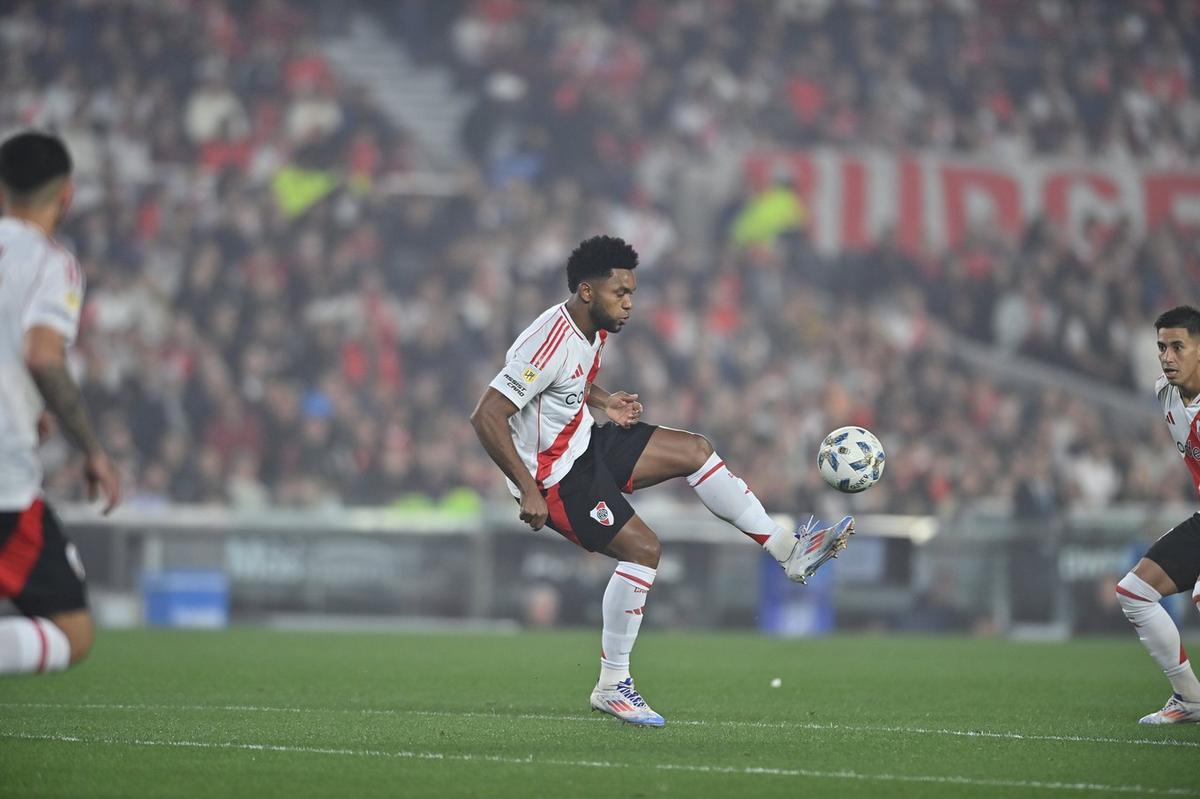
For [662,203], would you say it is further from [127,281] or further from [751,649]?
[751,649]

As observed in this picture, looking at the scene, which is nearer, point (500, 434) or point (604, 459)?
point (500, 434)

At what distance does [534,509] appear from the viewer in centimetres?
788

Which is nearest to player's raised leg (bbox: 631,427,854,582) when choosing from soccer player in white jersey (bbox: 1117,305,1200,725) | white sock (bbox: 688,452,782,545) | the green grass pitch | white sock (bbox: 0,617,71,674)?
white sock (bbox: 688,452,782,545)

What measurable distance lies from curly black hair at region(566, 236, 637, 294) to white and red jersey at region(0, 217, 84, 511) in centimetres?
309

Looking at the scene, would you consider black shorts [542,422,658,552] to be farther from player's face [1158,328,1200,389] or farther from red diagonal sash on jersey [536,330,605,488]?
player's face [1158,328,1200,389]

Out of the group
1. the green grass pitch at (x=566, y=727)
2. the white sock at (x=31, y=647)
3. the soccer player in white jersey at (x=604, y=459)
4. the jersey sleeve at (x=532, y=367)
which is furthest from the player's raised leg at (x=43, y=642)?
the jersey sleeve at (x=532, y=367)

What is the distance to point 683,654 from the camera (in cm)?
1352

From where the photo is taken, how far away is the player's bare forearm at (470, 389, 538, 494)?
796 centimetres

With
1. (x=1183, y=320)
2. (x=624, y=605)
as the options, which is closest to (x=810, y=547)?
(x=624, y=605)

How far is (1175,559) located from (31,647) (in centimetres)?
592

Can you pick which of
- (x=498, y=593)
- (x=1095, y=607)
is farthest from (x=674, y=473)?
(x=1095, y=607)

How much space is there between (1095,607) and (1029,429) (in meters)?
4.14

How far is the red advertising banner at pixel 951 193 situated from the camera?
956 inches

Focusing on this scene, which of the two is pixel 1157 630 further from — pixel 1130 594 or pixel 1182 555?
pixel 1182 555
